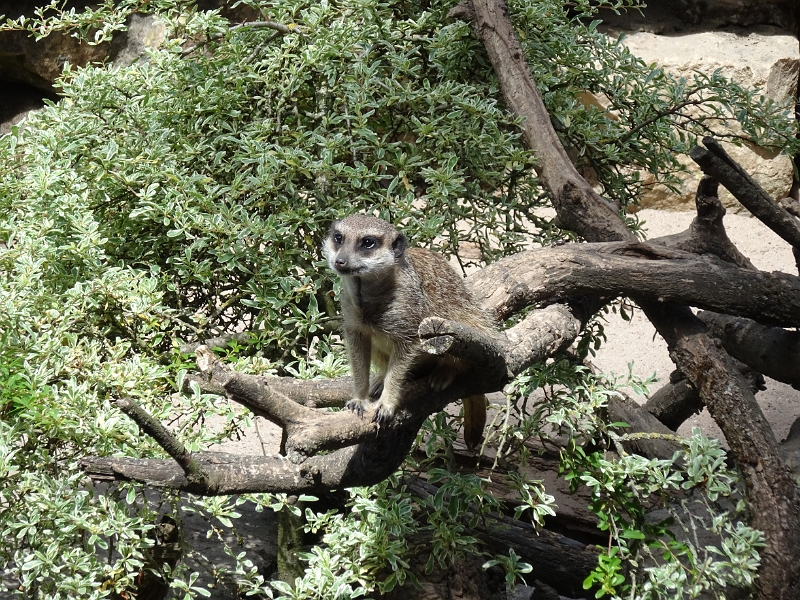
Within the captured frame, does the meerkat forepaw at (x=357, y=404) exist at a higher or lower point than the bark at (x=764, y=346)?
higher

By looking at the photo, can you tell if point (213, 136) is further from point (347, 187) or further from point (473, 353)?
point (473, 353)

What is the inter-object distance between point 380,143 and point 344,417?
1.39 meters

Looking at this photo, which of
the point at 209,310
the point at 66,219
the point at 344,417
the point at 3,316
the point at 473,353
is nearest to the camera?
the point at 473,353

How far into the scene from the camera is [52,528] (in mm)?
2252

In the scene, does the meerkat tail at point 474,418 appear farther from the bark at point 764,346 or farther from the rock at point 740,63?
the rock at point 740,63

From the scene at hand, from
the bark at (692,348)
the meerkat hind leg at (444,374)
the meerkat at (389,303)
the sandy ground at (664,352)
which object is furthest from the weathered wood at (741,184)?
the meerkat hind leg at (444,374)

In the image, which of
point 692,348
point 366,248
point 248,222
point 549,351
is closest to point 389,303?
point 366,248

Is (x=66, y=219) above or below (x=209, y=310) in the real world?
above

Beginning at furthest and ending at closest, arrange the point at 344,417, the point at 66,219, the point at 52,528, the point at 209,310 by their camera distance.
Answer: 1. the point at 209,310
2. the point at 66,219
3. the point at 52,528
4. the point at 344,417

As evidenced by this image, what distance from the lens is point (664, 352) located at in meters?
5.06

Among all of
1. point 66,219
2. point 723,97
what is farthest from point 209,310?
point 723,97

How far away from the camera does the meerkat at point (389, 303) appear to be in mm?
2012

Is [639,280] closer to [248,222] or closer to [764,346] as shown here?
[764,346]

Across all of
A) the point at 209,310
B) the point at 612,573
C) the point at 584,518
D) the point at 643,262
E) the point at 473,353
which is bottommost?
the point at 584,518
